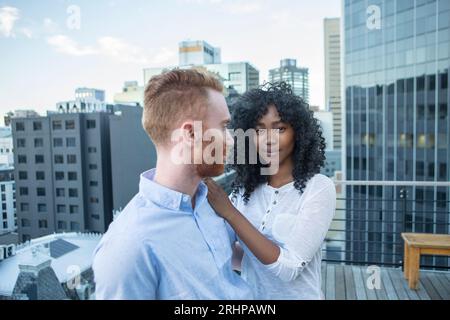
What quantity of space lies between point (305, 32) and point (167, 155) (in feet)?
4.47

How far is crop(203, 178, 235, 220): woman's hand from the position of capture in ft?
3.26

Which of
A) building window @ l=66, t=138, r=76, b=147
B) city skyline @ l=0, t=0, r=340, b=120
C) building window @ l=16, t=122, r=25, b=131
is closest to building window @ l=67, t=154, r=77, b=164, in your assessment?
building window @ l=66, t=138, r=76, b=147

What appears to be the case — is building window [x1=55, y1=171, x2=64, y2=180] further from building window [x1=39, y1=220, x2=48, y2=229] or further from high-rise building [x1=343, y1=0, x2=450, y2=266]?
high-rise building [x1=343, y1=0, x2=450, y2=266]

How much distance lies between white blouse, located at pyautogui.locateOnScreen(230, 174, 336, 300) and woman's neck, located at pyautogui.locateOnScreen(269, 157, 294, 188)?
4cm

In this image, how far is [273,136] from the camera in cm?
123

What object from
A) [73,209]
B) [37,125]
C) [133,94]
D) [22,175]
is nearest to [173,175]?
[133,94]

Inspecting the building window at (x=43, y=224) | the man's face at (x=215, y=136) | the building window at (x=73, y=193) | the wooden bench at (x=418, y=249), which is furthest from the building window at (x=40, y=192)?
the wooden bench at (x=418, y=249)

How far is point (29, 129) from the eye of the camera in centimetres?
280

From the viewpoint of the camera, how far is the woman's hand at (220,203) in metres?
0.99

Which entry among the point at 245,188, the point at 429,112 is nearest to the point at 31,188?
the point at 245,188

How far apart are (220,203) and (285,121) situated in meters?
0.42

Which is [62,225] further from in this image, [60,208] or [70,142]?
[70,142]

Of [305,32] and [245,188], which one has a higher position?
[305,32]

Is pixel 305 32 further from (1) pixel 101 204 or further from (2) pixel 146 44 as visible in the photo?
(1) pixel 101 204
